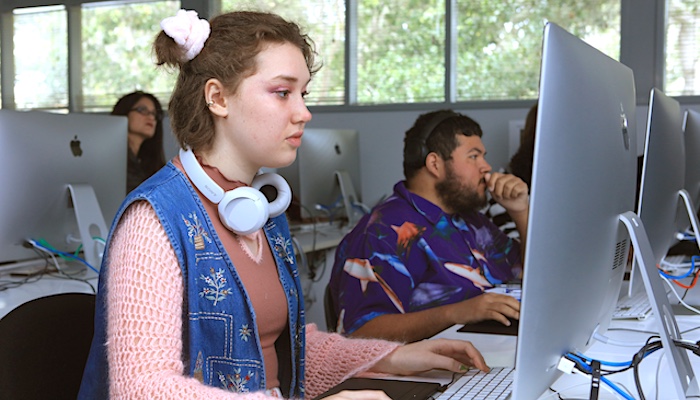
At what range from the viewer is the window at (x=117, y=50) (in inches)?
226

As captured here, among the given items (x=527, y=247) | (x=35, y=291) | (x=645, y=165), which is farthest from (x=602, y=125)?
(x=35, y=291)

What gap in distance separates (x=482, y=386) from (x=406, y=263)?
87 centimetres

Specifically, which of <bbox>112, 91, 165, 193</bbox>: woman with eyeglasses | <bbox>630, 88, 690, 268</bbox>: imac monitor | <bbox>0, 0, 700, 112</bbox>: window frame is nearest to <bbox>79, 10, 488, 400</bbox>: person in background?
<bbox>630, 88, 690, 268</bbox>: imac monitor

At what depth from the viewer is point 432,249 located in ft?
6.83

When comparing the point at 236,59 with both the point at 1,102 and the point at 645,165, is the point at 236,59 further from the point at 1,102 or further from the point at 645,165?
the point at 1,102

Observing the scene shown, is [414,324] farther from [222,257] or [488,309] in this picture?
[222,257]

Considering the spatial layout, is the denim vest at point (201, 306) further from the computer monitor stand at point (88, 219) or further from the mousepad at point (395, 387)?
the computer monitor stand at point (88, 219)

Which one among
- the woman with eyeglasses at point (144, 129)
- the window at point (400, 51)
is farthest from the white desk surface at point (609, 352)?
the window at point (400, 51)

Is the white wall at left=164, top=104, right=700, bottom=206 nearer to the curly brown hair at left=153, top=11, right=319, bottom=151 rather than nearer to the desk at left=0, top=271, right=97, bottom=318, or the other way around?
the desk at left=0, top=271, right=97, bottom=318

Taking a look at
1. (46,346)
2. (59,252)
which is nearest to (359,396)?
(46,346)

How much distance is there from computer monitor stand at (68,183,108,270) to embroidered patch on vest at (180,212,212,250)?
1.23m

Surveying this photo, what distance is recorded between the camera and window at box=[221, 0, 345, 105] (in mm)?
5172

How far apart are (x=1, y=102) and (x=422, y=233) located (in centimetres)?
526

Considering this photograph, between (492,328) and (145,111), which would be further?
(145,111)
